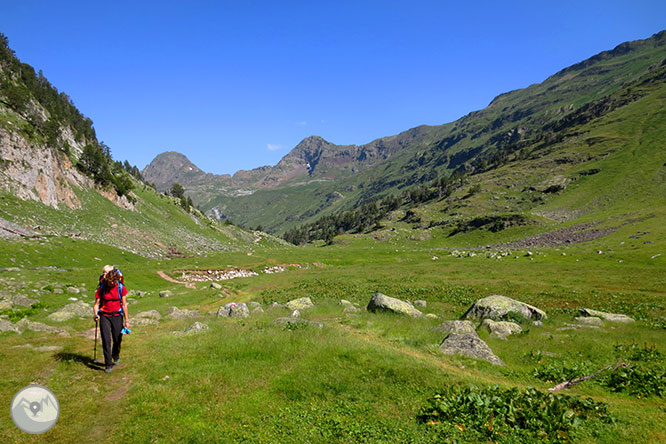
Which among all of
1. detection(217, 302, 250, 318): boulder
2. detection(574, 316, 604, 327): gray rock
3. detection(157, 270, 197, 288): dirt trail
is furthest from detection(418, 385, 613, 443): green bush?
detection(157, 270, 197, 288): dirt trail

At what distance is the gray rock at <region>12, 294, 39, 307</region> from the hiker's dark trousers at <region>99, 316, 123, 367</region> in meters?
20.6

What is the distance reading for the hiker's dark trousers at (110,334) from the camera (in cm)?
1276

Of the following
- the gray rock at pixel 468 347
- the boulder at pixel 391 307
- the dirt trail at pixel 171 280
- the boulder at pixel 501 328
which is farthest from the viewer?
the dirt trail at pixel 171 280

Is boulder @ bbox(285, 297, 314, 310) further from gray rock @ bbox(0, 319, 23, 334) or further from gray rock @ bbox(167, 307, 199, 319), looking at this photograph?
gray rock @ bbox(0, 319, 23, 334)

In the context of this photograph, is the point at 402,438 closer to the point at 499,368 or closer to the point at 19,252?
the point at 499,368

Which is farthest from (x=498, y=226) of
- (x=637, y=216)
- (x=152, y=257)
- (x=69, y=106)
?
(x=69, y=106)

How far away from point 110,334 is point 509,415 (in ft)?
49.6

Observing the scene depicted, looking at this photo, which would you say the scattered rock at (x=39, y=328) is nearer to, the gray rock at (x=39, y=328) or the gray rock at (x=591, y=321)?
the gray rock at (x=39, y=328)

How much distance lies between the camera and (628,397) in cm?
1154

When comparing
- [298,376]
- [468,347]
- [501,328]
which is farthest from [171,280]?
[501,328]

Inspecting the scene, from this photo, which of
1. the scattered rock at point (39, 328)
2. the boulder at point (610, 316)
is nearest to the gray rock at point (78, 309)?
the scattered rock at point (39, 328)

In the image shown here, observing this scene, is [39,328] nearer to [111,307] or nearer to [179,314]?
[179,314]

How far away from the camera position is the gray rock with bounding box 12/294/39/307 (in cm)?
2633

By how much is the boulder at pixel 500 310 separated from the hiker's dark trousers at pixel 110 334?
23.2 meters
